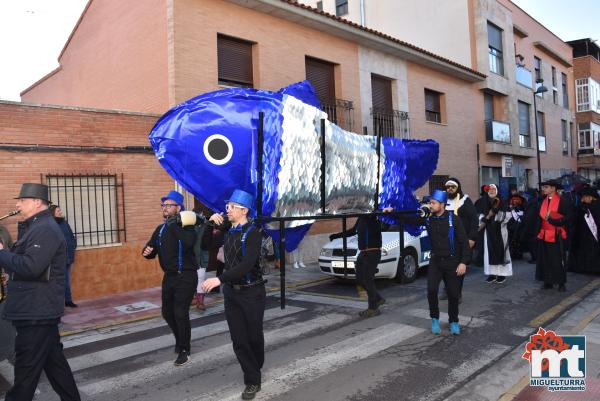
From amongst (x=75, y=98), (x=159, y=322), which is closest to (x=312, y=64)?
Answer: (x=75, y=98)

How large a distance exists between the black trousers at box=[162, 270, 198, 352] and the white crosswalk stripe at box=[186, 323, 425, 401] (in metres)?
0.92

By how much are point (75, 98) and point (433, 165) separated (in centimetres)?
1189

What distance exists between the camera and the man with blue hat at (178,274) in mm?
4840

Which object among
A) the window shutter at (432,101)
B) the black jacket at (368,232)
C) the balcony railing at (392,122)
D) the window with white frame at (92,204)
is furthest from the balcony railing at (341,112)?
Answer: the black jacket at (368,232)

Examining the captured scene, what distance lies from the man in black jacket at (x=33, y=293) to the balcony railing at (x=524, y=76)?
2254 cm

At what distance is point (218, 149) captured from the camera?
13.8 feet

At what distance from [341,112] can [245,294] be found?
10309 millimetres

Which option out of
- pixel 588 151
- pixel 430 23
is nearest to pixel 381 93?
pixel 430 23

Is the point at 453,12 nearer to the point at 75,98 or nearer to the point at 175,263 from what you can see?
the point at 75,98

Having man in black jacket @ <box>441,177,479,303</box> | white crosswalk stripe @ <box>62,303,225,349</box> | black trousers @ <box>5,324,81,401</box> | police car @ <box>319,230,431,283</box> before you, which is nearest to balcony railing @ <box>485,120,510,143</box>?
police car @ <box>319,230,431,283</box>

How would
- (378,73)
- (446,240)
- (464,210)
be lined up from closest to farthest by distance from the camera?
1. (446,240)
2. (464,210)
3. (378,73)

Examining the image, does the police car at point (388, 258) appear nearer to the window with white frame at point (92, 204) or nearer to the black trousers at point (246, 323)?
the window with white frame at point (92, 204)

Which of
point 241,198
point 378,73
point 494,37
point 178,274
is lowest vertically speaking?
point 178,274

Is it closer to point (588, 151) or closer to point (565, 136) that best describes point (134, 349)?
point (565, 136)
